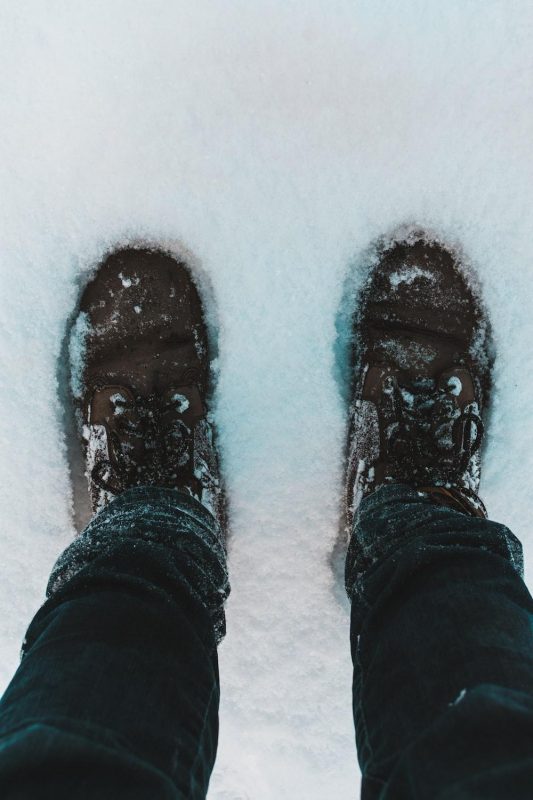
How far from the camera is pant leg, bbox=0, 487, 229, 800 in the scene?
535 millimetres

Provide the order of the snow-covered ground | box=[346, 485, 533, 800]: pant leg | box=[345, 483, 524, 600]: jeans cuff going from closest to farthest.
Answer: box=[346, 485, 533, 800]: pant leg
box=[345, 483, 524, 600]: jeans cuff
the snow-covered ground

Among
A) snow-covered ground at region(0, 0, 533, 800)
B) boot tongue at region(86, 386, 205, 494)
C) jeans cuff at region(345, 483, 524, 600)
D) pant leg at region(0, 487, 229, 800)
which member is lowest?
pant leg at region(0, 487, 229, 800)

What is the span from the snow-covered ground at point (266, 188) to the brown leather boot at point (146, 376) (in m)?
0.04

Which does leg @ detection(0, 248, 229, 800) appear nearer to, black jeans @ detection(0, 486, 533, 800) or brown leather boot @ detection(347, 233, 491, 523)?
black jeans @ detection(0, 486, 533, 800)

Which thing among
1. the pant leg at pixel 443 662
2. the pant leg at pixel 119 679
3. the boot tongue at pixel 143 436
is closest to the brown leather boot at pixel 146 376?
the boot tongue at pixel 143 436

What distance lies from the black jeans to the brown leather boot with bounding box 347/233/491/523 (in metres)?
0.23

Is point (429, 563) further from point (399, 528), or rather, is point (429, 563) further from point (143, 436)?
point (143, 436)

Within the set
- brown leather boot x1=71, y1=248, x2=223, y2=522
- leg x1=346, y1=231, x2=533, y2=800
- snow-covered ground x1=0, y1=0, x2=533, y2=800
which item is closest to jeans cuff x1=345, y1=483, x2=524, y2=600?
leg x1=346, y1=231, x2=533, y2=800

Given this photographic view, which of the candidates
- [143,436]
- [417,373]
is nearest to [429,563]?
[417,373]

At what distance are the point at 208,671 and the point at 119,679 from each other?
127 millimetres

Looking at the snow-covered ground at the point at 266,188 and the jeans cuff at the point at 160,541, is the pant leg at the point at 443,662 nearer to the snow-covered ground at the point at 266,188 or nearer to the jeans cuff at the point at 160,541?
the jeans cuff at the point at 160,541

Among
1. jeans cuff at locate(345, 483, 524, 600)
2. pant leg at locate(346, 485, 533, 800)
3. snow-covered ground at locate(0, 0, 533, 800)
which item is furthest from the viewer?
snow-covered ground at locate(0, 0, 533, 800)

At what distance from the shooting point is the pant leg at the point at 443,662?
52 centimetres

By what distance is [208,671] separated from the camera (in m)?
0.71
